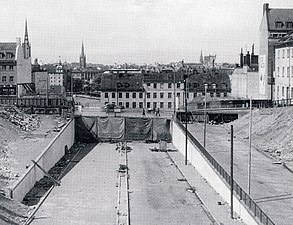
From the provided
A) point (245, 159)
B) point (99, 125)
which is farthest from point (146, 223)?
point (99, 125)

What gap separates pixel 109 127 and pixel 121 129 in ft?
5.12

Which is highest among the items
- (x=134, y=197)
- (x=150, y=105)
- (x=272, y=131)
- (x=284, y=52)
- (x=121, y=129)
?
(x=284, y=52)

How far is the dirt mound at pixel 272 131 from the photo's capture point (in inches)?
1881

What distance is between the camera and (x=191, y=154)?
51.9 meters

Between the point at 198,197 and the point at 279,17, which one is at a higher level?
the point at 279,17

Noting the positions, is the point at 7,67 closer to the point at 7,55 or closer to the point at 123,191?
the point at 7,55

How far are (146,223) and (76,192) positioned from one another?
→ 9.83 meters

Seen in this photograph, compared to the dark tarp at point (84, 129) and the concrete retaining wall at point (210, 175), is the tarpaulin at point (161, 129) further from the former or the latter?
the dark tarp at point (84, 129)

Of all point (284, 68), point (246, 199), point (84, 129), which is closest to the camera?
point (246, 199)

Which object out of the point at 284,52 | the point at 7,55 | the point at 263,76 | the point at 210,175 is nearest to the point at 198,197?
the point at 210,175

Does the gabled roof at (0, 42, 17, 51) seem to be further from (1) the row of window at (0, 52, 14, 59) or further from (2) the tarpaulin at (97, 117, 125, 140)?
(2) the tarpaulin at (97, 117, 125, 140)

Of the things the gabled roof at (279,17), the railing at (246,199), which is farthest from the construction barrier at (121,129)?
the railing at (246,199)

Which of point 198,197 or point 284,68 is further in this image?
point 284,68

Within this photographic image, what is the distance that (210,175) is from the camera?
136 ft
